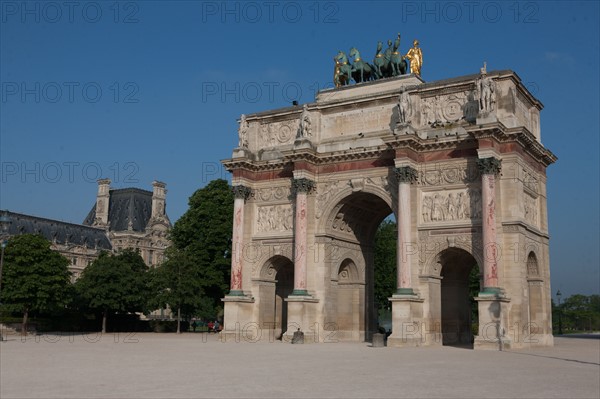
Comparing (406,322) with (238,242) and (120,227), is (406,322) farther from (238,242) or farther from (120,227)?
(120,227)

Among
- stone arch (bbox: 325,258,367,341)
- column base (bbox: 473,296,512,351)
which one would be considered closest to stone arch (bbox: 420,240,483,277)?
column base (bbox: 473,296,512,351)

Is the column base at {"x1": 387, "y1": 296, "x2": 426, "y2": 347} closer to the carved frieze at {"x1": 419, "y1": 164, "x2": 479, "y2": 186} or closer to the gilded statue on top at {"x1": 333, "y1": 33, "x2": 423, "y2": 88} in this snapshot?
the carved frieze at {"x1": 419, "y1": 164, "x2": 479, "y2": 186}

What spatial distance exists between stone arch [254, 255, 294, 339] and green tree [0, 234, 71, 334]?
15.8 meters

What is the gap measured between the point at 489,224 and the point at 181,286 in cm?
2485

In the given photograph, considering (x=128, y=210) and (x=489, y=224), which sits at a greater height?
(x=128, y=210)

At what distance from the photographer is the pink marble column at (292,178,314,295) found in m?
36.3

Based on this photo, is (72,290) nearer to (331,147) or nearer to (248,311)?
(248,311)

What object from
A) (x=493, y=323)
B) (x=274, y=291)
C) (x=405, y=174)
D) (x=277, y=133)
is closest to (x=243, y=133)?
(x=277, y=133)

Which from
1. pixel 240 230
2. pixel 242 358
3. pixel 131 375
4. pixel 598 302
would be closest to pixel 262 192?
pixel 240 230

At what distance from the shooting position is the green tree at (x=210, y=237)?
5059cm

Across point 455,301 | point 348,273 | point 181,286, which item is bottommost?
point 455,301

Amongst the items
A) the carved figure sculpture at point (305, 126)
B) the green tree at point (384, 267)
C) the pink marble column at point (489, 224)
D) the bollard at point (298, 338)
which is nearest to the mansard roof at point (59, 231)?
Answer: the green tree at point (384, 267)

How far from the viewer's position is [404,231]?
110 ft

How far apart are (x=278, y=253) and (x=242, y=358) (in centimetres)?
1652
